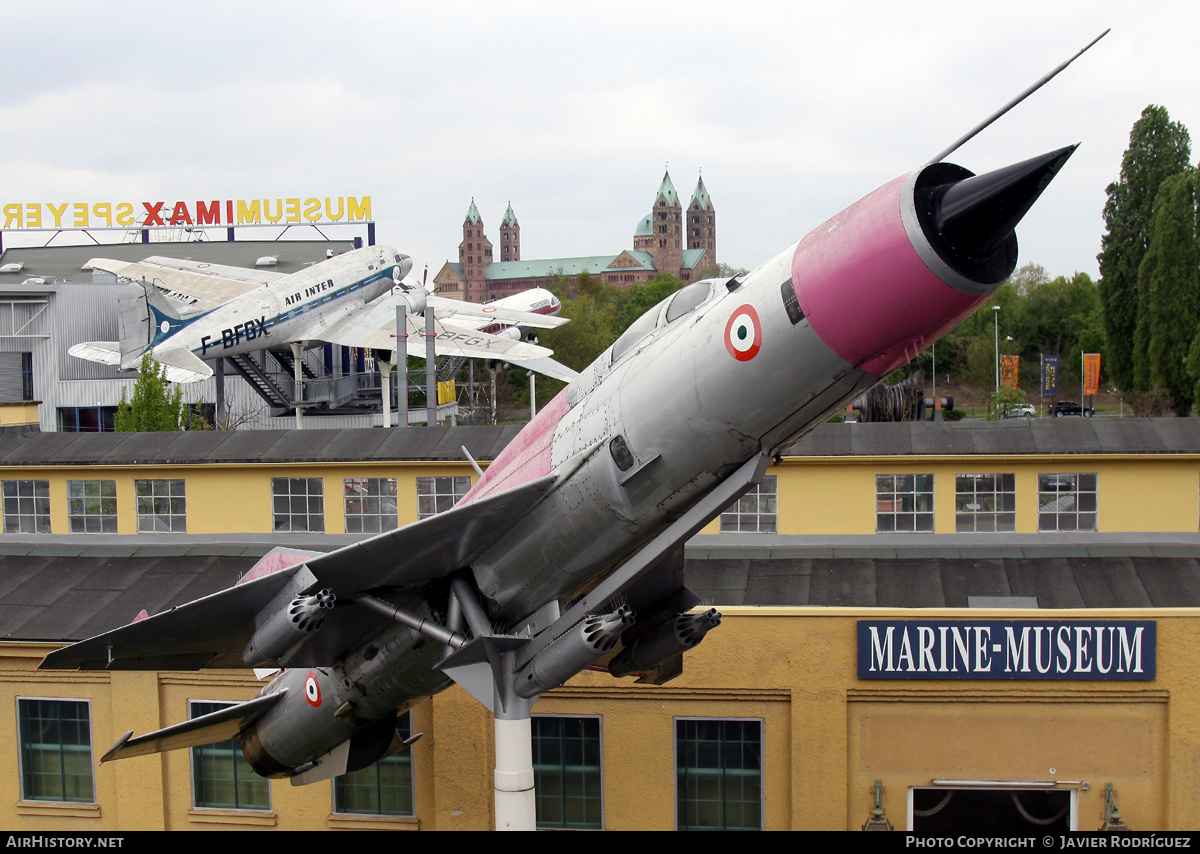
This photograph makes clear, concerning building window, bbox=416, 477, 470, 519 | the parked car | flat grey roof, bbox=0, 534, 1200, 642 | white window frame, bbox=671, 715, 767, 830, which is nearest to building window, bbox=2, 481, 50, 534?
flat grey roof, bbox=0, 534, 1200, 642

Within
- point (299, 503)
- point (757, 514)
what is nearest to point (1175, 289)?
point (757, 514)

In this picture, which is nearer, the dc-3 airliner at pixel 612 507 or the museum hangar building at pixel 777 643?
the dc-3 airliner at pixel 612 507

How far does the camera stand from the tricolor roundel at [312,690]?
1167cm

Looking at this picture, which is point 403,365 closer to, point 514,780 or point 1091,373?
point 514,780

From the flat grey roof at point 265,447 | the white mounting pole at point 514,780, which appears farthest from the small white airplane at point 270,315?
the white mounting pole at point 514,780

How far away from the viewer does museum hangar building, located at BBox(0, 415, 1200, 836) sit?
1396cm

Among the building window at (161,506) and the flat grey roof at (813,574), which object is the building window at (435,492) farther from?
the building window at (161,506)

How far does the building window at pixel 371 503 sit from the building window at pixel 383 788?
4218 millimetres

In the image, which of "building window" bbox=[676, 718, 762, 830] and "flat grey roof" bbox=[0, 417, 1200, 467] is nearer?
"building window" bbox=[676, 718, 762, 830]

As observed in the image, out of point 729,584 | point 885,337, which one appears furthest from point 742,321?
point 729,584

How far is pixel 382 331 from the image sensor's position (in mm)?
47719

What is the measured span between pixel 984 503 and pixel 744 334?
11.1 meters

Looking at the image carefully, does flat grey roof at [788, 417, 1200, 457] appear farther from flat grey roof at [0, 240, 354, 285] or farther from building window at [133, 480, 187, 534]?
flat grey roof at [0, 240, 354, 285]

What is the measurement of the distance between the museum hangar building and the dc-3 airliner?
3.73 meters
